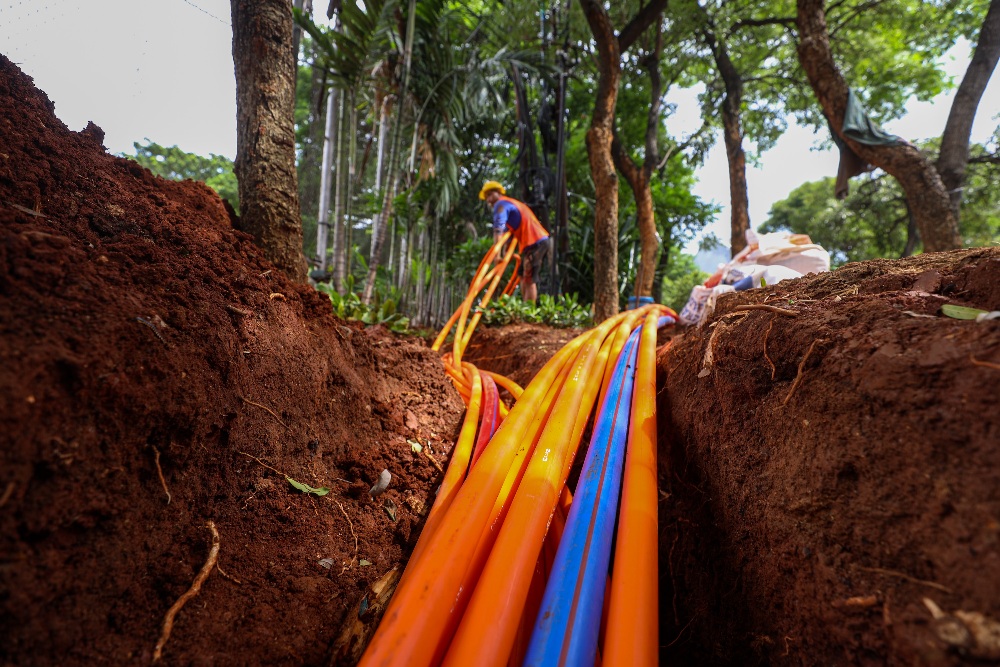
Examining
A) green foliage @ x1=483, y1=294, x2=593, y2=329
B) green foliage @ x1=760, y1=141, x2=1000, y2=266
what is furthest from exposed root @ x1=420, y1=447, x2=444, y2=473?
green foliage @ x1=760, y1=141, x2=1000, y2=266

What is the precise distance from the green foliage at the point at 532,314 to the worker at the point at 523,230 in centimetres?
75

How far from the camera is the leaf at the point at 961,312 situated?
0.80 metres

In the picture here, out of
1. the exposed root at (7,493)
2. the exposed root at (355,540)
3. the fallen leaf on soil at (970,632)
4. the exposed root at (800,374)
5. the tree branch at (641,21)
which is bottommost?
the exposed root at (355,540)

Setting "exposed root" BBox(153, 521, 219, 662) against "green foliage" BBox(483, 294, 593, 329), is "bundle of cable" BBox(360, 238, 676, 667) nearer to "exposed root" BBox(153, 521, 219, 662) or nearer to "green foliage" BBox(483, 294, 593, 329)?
"exposed root" BBox(153, 521, 219, 662)

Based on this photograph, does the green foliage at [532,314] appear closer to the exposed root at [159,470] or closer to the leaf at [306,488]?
the leaf at [306,488]

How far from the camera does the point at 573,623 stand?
0.82 meters

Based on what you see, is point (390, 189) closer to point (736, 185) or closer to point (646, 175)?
point (646, 175)

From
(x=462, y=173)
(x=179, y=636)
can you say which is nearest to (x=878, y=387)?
(x=179, y=636)

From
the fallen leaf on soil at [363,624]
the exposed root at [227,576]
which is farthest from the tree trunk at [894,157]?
the exposed root at [227,576]

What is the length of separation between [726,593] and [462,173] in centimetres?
862

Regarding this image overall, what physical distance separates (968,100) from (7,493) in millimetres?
7524

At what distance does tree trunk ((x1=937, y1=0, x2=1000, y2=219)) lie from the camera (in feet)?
14.5

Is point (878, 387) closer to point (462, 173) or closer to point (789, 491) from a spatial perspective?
point (789, 491)

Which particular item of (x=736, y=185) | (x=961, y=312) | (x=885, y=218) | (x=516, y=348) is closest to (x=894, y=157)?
(x=736, y=185)
